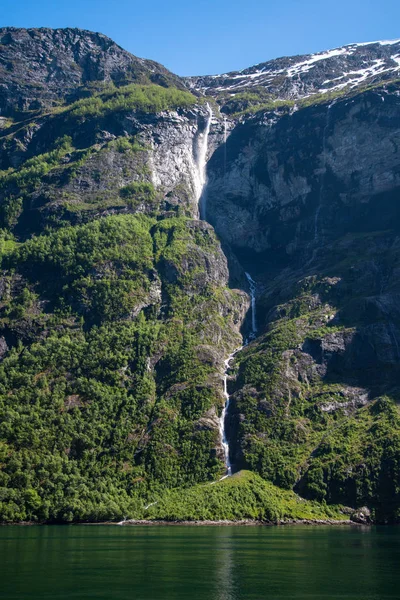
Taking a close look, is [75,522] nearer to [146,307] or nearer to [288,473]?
[288,473]

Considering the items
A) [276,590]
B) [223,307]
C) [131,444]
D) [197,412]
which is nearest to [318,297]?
[223,307]

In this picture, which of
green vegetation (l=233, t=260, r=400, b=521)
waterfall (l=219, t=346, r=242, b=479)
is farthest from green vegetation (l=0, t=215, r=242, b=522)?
green vegetation (l=233, t=260, r=400, b=521)

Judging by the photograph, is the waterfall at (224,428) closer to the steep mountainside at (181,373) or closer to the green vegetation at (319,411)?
the steep mountainside at (181,373)

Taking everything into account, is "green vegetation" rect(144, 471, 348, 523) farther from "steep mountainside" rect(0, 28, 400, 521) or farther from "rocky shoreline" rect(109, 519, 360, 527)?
"rocky shoreline" rect(109, 519, 360, 527)

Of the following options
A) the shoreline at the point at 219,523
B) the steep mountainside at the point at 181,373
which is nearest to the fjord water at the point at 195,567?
the shoreline at the point at 219,523

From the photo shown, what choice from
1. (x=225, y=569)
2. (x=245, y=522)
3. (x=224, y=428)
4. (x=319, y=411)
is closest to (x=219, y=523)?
(x=245, y=522)

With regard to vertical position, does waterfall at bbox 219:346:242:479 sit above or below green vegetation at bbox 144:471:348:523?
above

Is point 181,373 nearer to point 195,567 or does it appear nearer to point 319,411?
point 319,411
